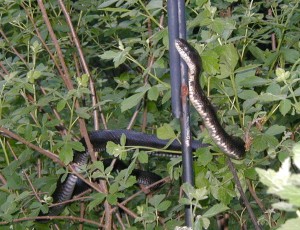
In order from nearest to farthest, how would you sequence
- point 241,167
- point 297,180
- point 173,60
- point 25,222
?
point 297,180 → point 173,60 → point 241,167 → point 25,222

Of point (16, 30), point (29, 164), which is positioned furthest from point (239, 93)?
point (16, 30)

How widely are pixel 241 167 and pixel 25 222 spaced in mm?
923

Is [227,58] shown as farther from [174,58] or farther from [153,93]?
[174,58]

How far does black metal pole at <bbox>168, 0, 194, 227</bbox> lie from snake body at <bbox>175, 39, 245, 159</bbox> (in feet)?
0.05

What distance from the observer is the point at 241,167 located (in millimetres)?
1743

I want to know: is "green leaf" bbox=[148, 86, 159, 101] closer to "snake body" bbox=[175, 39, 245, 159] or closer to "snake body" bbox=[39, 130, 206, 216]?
"snake body" bbox=[175, 39, 245, 159]

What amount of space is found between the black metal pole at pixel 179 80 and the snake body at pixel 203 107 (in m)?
0.02

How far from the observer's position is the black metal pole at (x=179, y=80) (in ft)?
4.26

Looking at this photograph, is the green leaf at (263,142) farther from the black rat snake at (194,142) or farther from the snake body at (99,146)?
the snake body at (99,146)

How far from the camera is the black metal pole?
1299 millimetres

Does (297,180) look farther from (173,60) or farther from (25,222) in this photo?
(25,222)

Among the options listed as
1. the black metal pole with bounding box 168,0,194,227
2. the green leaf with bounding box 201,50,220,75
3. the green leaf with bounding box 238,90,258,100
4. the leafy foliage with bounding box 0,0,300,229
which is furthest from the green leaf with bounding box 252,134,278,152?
the black metal pole with bounding box 168,0,194,227

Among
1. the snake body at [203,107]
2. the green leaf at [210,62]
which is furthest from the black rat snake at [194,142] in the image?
the green leaf at [210,62]

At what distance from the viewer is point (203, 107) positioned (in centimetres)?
140
